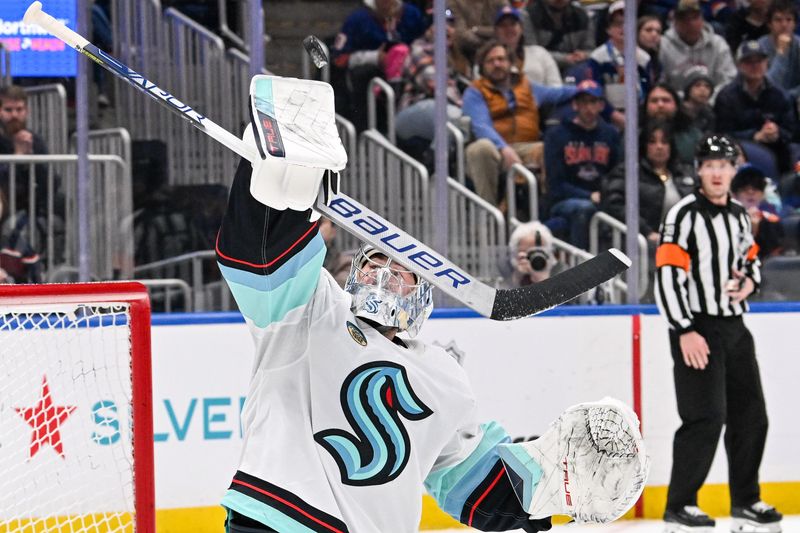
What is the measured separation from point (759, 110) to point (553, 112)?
2.93 ft

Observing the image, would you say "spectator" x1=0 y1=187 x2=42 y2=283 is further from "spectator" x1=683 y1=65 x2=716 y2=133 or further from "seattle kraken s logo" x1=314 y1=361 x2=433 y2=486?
"spectator" x1=683 y1=65 x2=716 y2=133

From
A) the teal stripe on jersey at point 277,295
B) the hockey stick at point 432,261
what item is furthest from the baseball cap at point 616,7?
the teal stripe on jersey at point 277,295

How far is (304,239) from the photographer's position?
71.9 inches

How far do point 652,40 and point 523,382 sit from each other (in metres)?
1.50

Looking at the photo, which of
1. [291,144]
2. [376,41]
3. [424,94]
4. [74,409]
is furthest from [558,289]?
[376,41]

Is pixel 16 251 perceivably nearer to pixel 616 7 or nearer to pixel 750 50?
pixel 616 7

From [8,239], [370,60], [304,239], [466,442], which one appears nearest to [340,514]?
[466,442]

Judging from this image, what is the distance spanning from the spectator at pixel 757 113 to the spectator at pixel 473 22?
976mm

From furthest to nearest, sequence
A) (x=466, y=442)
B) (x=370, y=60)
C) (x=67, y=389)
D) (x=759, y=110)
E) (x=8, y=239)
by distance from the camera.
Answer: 1. (x=759, y=110)
2. (x=370, y=60)
3. (x=8, y=239)
4. (x=67, y=389)
5. (x=466, y=442)

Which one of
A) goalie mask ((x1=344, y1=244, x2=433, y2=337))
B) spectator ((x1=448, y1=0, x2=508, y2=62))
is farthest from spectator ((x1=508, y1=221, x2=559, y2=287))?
goalie mask ((x1=344, y1=244, x2=433, y2=337))

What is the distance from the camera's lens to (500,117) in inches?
188

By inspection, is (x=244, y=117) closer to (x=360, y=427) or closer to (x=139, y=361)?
(x=139, y=361)

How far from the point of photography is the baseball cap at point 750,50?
206 inches

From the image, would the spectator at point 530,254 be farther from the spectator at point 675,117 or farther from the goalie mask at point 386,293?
the goalie mask at point 386,293
